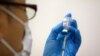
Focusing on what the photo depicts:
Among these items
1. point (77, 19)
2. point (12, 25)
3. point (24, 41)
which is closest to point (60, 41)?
point (77, 19)

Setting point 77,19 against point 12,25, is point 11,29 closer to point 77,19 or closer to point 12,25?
point 12,25

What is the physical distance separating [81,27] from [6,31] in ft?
3.63

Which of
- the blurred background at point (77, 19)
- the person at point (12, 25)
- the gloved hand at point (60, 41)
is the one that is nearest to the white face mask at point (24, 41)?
the person at point (12, 25)

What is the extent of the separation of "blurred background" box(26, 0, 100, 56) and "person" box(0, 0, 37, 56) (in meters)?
0.94

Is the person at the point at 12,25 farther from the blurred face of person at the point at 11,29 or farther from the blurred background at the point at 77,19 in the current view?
the blurred background at the point at 77,19

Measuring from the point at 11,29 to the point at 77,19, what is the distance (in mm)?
1081

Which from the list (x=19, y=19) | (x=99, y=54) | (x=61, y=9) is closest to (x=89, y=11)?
(x=61, y=9)

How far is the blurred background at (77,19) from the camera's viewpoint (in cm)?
170

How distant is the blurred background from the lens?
1.70 m

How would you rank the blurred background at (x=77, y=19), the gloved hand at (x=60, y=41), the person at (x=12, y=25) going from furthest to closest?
the blurred background at (x=77, y=19)
the gloved hand at (x=60, y=41)
the person at (x=12, y=25)

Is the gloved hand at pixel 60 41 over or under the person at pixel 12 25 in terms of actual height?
under

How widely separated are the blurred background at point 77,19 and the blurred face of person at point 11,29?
0.95 meters

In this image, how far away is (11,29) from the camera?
72cm

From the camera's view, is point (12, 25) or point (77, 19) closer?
point (12, 25)
